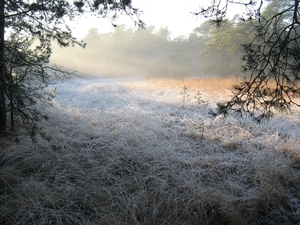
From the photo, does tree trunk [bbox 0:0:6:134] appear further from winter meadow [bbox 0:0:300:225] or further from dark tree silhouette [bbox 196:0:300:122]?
dark tree silhouette [bbox 196:0:300:122]

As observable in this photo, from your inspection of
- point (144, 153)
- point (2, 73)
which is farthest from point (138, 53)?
point (2, 73)

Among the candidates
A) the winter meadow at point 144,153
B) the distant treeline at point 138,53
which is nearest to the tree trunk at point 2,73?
the winter meadow at point 144,153

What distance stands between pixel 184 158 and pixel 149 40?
79.4 ft

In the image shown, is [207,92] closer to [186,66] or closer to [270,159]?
[270,159]

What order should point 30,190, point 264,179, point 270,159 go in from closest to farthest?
point 30,190
point 264,179
point 270,159

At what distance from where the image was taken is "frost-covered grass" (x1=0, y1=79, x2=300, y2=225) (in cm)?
171

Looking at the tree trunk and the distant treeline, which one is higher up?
the distant treeline

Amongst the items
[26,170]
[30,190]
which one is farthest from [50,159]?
[30,190]

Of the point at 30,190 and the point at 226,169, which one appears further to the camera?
the point at 226,169

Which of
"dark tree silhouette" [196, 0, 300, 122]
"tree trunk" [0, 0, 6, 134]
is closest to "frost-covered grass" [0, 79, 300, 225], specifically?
"tree trunk" [0, 0, 6, 134]

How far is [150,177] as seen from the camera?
2244 millimetres

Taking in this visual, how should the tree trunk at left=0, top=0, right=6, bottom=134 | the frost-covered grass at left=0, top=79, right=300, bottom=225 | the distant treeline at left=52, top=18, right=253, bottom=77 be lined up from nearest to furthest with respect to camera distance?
1. the frost-covered grass at left=0, top=79, right=300, bottom=225
2. the tree trunk at left=0, top=0, right=6, bottom=134
3. the distant treeline at left=52, top=18, right=253, bottom=77

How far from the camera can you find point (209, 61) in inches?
801

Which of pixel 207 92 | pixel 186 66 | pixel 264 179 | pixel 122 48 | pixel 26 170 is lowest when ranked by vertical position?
pixel 264 179
